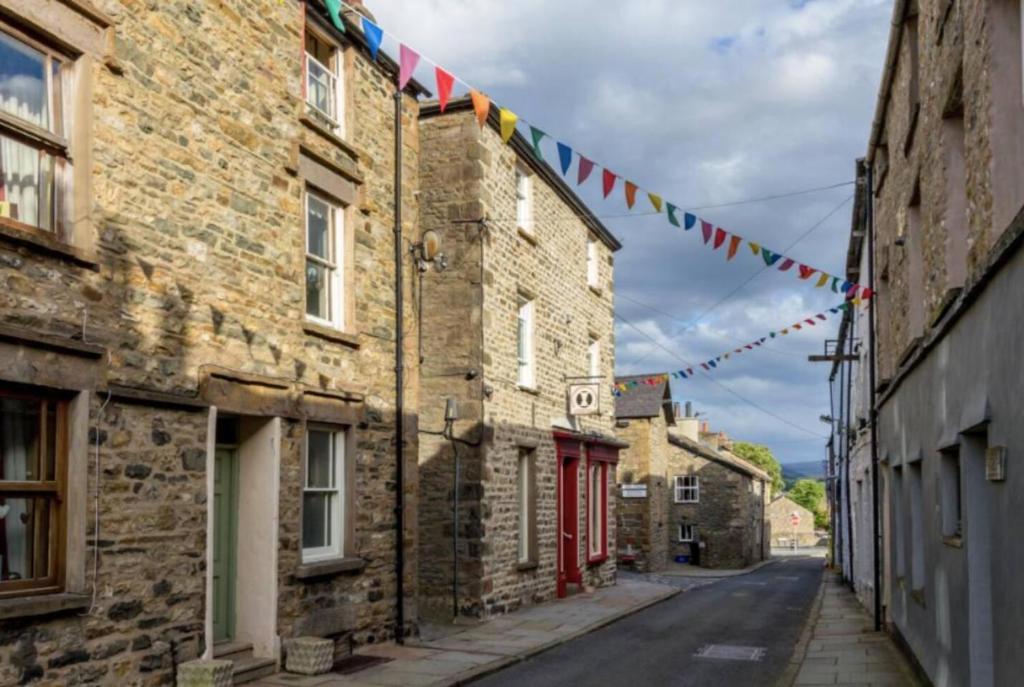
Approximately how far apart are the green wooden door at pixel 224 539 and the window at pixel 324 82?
425 cm

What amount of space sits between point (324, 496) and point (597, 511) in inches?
462

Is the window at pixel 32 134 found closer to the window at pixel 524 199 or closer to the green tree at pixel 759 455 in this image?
the window at pixel 524 199

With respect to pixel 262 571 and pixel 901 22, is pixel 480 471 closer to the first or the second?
pixel 262 571

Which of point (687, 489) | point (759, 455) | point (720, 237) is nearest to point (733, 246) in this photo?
point (720, 237)

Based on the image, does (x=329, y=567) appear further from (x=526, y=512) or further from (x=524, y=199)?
(x=524, y=199)

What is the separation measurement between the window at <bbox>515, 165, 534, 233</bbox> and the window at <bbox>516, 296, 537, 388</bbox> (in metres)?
1.40

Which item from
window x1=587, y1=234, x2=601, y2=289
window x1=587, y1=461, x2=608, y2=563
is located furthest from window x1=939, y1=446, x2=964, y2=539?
window x1=587, y1=234, x2=601, y2=289

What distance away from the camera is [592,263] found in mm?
23656

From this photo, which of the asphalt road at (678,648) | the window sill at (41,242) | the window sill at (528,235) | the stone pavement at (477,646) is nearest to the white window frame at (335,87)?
the window sill at (41,242)

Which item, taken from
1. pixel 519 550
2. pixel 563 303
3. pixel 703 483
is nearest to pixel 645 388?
pixel 703 483

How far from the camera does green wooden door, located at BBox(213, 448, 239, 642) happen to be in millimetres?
10797

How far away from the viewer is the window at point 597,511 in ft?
73.0

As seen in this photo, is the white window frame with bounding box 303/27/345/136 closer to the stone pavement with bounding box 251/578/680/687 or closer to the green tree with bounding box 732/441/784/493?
the stone pavement with bounding box 251/578/680/687

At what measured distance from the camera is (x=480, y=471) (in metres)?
16.3
